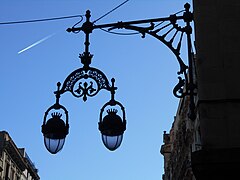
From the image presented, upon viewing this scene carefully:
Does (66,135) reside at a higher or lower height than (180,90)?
lower

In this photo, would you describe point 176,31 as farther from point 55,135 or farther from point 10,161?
point 10,161

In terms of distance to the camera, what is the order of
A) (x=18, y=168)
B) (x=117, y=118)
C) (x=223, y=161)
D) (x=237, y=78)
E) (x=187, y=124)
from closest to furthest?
1. (x=223, y=161)
2. (x=237, y=78)
3. (x=117, y=118)
4. (x=187, y=124)
5. (x=18, y=168)

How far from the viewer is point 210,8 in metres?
9.05

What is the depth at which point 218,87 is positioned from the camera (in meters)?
8.46

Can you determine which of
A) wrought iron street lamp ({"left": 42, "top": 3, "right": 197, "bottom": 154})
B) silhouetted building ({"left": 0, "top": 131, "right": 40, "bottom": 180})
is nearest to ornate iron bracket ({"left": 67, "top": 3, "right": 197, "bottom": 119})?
wrought iron street lamp ({"left": 42, "top": 3, "right": 197, "bottom": 154})

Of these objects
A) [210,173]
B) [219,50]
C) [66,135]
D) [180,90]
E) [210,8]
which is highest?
[210,8]

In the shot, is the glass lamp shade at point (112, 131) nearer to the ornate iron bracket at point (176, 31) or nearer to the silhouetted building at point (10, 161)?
the ornate iron bracket at point (176, 31)

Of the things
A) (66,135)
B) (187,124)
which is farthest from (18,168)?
(66,135)

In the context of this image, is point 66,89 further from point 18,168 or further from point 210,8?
point 18,168

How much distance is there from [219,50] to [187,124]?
26.5 meters

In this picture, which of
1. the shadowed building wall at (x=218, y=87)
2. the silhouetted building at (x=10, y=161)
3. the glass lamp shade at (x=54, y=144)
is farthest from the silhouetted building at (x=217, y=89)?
the silhouetted building at (x=10, y=161)

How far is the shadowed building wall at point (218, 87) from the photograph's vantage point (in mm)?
7578

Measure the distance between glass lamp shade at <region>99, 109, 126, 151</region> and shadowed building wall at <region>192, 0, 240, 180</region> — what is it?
1.50 meters

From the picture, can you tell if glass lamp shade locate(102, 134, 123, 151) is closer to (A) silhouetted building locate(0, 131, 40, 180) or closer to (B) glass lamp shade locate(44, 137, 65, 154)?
(B) glass lamp shade locate(44, 137, 65, 154)
